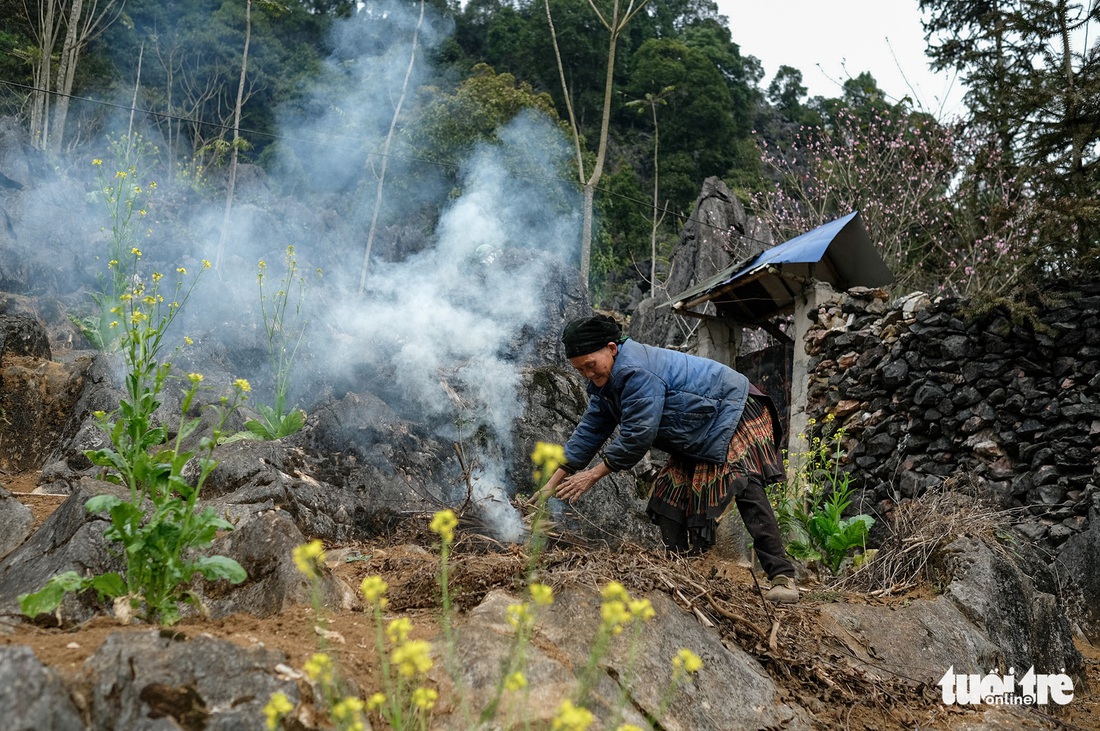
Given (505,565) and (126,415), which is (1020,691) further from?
(126,415)

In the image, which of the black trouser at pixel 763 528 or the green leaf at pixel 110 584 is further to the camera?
the black trouser at pixel 763 528

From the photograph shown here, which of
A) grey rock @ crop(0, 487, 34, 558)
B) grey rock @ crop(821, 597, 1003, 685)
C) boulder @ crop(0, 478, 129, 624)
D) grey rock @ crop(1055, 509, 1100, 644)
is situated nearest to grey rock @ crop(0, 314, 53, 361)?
grey rock @ crop(0, 487, 34, 558)

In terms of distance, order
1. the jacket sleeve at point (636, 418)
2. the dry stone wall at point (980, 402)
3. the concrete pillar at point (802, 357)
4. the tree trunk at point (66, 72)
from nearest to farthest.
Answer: the jacket sleeve at point (636, 418), the dry stone wall at point (980, 402), the concrete pillar at point (802, 357), the tree trunk at point (66, 72)

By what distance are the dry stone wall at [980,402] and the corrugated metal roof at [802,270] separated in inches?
43.9

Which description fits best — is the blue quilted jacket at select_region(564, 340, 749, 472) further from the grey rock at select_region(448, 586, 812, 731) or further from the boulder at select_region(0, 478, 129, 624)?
the boulder at select_region(0, 478, 129, 624)

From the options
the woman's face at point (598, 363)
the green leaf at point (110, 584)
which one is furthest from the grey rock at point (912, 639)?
the green leaf at point (110, 584)

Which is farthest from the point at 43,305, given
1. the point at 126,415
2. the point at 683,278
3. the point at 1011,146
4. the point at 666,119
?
the point at 666,119

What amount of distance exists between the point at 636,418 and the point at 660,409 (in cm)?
13

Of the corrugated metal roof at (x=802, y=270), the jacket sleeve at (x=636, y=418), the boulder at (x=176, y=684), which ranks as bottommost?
the boulder at (x=176, y=684)

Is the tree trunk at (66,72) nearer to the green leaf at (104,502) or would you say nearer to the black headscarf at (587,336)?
the black headscarf at (587,336)

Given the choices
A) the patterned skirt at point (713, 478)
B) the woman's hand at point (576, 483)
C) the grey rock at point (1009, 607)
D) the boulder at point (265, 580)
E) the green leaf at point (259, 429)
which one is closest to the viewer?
the boulder at point (265, 580)

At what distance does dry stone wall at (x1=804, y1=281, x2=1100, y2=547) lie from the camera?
21.4 feet

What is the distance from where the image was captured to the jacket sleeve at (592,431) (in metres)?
4.09

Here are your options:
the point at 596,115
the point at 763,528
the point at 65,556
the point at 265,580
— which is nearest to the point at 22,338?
the point at 65,556
